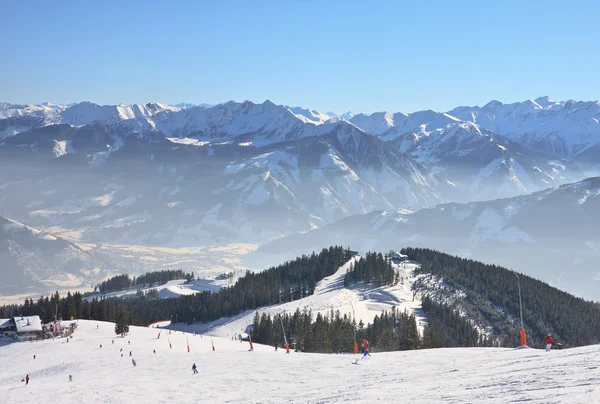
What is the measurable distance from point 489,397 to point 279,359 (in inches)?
1567

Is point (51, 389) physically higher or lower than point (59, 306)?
lower

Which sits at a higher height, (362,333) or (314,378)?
(362,333)

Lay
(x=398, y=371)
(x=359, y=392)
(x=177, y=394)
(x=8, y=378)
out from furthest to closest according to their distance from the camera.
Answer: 1. (x=8, y=378)
2. (x=177, y=394)
3. (x=398, y=371)
4. (x=359, y=392)

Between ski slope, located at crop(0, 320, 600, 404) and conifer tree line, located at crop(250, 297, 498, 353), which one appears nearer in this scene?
ski slope, located at crop(0, 320, 600, 404)

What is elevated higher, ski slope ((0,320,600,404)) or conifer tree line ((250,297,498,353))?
conifer tree line ((250,297,498,353))

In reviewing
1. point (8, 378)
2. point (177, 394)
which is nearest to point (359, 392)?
point (177, 394)

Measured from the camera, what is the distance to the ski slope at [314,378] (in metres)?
40.8

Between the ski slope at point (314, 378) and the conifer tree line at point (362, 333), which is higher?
the conifer tree line at point (362, 333)

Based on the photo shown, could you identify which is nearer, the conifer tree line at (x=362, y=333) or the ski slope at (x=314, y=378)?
the ski slope at (x=314, y=378)

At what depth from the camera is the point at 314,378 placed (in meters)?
60.3

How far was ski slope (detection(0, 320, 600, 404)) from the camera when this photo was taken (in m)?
40.8

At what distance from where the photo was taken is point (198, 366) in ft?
254

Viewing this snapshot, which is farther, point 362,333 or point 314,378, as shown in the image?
point 362,333

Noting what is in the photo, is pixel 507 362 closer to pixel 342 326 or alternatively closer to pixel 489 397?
pixel 489 397
